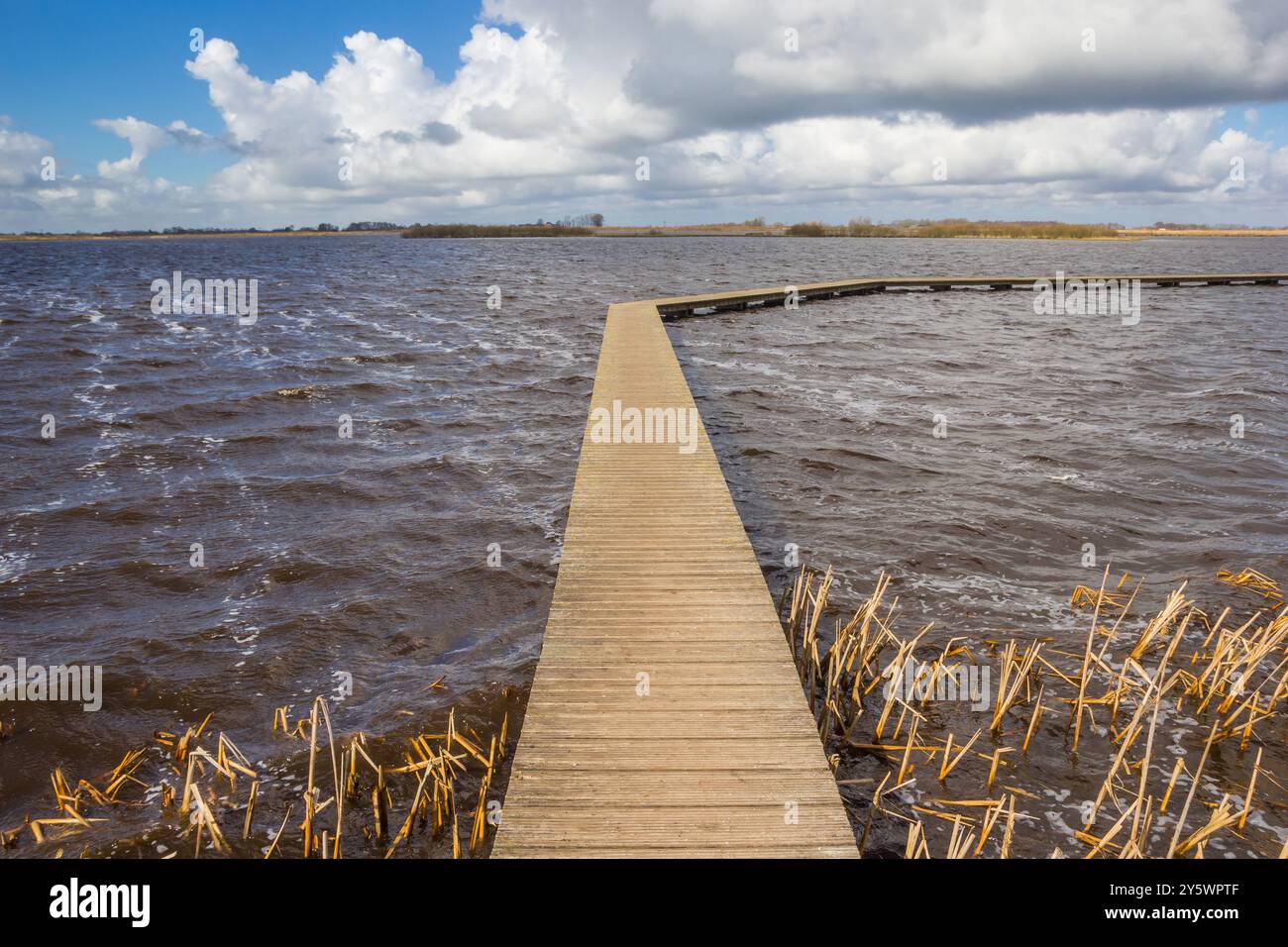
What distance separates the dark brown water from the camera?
7.35 m

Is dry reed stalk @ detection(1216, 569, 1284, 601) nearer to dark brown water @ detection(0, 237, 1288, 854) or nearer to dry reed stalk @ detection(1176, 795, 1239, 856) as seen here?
dark brown water @ detection(0, 237, 1288, 854)

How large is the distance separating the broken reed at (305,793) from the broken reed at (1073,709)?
296cm

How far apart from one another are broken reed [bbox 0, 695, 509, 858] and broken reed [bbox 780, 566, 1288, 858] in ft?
9.71

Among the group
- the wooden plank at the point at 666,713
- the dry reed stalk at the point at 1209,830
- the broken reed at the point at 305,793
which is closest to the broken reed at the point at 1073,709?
the dry reed stalk at the point at 1209,830

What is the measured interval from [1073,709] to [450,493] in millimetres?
9180

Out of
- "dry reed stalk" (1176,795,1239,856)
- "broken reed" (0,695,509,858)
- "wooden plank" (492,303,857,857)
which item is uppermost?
"wooden plank" (492,303,857,857)

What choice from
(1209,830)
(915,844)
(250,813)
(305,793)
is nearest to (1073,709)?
(1209,830)

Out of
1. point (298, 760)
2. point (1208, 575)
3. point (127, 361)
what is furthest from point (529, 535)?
point (127, 361)

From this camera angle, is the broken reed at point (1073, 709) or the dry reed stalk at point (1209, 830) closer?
the dry reed stalk at point (1209, 830)

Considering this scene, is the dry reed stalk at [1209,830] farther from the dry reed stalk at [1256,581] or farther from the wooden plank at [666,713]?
the dry reed stalk at [1256,581]

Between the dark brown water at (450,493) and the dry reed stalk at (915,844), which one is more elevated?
the dark brown water at (450,493)

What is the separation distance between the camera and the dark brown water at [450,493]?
7348mm

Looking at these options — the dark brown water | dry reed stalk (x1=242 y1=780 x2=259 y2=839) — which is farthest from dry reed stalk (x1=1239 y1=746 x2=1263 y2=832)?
dry reed stalk (x1=242 y1=780 x2=259 y2=839)

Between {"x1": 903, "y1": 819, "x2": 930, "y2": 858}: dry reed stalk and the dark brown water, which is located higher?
the dark brown water
